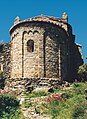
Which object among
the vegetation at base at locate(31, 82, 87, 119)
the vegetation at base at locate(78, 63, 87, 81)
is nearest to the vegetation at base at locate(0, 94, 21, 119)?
the vegetation at base at locate(31, 82, 87, 119)

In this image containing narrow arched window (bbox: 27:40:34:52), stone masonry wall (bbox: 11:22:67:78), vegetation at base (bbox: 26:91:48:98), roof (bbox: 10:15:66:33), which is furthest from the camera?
roof (bbox: 10:15:66:33)

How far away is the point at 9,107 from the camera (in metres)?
38.1

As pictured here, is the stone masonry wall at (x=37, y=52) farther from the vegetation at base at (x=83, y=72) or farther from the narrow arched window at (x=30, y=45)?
the vegetation at base at (x=83, y=72)

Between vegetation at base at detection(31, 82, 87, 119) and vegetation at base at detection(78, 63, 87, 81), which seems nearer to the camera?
vegetation at base at detection(31, 82, 87, 119)

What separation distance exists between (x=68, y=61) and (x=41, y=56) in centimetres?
387

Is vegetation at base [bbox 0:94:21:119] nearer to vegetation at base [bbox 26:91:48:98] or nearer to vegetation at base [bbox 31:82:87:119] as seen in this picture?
vegetation at base [bbox 31:82:87:119]

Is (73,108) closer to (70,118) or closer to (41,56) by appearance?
(70,118)

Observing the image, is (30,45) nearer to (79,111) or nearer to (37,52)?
(37,52)

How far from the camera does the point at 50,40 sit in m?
46.6

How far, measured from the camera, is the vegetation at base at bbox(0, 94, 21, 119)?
36750 mm

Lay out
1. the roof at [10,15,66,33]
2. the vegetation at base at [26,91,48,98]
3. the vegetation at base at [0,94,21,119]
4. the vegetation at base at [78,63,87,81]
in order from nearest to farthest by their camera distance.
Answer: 1. the vegetation at base at [0,94,21,119]
2. the vegetation at base at [26,91,48,98]
3. the vegetation at base at [78,63,87,81]
4. the roof at [10,15,66,33]

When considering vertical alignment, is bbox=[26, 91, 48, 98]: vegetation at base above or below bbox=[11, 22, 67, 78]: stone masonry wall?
below

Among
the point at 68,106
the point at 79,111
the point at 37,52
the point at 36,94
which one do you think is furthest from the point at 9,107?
the point at 37,52

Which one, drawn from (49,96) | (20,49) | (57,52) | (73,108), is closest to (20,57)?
(20,49)
